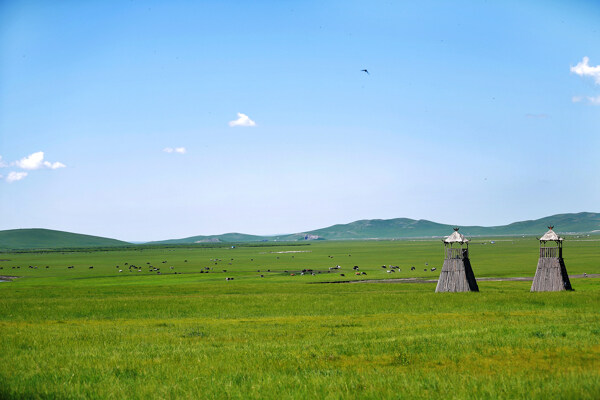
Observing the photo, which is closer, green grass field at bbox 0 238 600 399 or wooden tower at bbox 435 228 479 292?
green grass field at bbox 0 238 600 399

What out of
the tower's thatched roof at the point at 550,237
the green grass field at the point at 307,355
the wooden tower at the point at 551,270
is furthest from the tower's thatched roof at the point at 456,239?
the green grass field at the point at 307,355

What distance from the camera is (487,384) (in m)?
14.1

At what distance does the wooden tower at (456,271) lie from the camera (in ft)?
169

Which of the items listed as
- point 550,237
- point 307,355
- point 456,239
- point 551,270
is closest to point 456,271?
point 456,239

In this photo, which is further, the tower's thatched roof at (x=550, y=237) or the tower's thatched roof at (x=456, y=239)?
the tower's thatched roof at (x=456, y=239)

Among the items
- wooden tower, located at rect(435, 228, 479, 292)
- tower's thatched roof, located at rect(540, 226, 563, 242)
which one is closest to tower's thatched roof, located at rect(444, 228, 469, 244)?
wooden tower, located at rect(435, 228, 479, 292)

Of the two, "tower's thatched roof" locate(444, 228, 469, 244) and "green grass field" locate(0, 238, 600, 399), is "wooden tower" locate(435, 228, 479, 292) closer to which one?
"tower's thatched roof" locate(444, 228, 469, 244)

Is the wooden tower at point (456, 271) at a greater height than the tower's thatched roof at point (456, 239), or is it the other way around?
the tower's thatched roof at point (456, 239)

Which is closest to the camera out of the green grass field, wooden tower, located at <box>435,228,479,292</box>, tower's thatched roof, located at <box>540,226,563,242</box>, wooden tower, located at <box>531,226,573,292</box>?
the green grass field

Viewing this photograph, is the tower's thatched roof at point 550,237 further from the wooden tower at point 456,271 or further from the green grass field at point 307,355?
the green grass field at point 307,355

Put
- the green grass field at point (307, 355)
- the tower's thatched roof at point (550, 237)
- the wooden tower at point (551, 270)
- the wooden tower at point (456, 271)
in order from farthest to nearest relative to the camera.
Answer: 1. the wooden tower at point (456, 271)
2. the wooden tower at point (551, 270)
3. the tower's thatched roof at point (550, 237)
4. the green grass field at point (307, 355)

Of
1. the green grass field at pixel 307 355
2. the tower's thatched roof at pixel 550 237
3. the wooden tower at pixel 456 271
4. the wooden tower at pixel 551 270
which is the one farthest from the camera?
the wooden tower at pixel 456 271

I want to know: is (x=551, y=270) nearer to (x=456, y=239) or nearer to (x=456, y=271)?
(x=456, y=271)

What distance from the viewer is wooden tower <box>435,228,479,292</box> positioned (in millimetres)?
51594
